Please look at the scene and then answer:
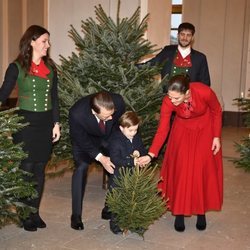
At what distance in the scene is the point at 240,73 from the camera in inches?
462

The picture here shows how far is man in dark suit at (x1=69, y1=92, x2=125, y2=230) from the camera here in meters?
4.02

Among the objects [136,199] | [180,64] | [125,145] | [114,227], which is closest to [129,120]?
[125,145]

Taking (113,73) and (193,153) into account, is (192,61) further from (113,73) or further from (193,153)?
(193,153)

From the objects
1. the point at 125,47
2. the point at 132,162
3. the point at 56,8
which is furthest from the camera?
the point at 56,8

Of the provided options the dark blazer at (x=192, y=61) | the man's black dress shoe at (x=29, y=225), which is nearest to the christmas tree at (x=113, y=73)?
the dark blazer at (x=192, y=61)

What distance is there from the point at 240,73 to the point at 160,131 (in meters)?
7.87

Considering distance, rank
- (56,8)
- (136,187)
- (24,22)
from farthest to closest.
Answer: (24,22)
(56,8)
(136,187)

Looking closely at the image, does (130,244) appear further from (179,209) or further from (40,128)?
(40,128)

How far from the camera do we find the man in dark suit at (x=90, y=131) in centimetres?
402

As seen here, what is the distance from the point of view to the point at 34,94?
162 inches

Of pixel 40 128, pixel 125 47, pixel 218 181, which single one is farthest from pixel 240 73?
pixel 40 128

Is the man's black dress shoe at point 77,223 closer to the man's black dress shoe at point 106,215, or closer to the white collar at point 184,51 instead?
the man's black dress shoe at point 106,215

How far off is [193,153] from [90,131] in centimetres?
92

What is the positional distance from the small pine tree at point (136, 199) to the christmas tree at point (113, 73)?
130 centimetres
